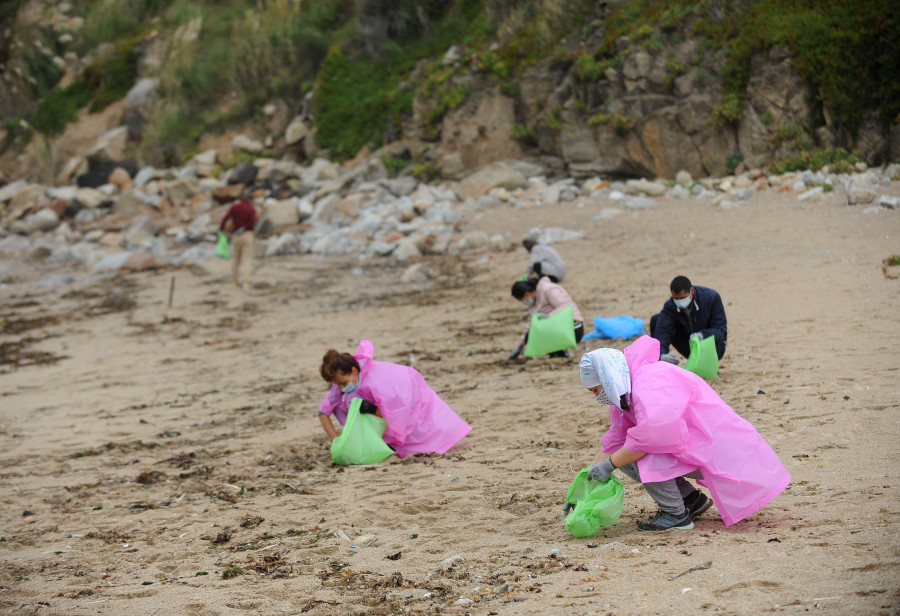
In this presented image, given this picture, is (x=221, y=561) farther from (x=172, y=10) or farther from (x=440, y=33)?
(x=172, y=10)

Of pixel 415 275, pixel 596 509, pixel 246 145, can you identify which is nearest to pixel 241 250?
pixel 415 275

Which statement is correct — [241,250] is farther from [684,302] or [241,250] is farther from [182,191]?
[684,302]

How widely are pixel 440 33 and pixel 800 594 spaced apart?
22.3 meters

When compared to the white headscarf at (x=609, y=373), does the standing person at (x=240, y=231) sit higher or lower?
lower

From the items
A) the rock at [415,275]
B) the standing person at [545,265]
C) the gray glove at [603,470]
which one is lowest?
the rock at [415,275]

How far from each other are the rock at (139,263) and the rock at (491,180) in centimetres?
698

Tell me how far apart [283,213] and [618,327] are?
1404cm

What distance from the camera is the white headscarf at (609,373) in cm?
375

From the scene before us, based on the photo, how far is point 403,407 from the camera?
227 inches

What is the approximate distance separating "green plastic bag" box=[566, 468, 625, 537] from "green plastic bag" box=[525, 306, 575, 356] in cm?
362

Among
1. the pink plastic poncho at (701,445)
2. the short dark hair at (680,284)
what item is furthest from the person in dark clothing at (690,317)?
the pink plastic poncho at (701,445)

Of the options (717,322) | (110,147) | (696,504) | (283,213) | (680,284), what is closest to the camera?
(696,504)

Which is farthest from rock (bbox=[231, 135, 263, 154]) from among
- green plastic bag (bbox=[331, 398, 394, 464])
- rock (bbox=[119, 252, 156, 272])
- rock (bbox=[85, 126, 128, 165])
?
green plastic bag (bbox=[331, 398, 394, 464])

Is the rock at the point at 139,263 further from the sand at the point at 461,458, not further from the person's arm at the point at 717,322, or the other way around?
the person's arm at the point at 717,322
